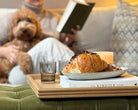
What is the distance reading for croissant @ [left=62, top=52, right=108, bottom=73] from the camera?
3.48 feet

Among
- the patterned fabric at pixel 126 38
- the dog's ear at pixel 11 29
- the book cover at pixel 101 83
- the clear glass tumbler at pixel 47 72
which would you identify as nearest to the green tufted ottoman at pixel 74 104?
the book cover at pixel 101 83

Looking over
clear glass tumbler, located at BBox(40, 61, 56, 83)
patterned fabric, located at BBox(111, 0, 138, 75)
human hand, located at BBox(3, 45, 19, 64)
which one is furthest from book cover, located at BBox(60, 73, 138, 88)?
human hand, located at BBox(3, 45, 19, 64)

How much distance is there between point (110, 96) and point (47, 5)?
210cm

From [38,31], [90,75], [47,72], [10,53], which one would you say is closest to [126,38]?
[38,31]

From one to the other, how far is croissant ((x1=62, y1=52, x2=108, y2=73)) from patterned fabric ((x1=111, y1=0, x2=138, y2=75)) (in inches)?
41.2

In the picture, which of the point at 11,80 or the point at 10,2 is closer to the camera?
the point at 11,80

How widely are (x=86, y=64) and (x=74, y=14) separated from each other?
44.4 inches

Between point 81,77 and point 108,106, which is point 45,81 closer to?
point 81,77

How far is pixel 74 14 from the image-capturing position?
84.4 inches

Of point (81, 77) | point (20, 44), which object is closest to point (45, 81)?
point (81, 77)

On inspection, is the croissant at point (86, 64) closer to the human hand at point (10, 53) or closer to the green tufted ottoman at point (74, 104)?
the green tufted ottoman at point (74, 104)

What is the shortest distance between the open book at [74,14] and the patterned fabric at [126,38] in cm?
26

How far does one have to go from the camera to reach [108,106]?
1011 mm

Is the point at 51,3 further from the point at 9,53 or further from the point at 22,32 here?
the point at 9,53
